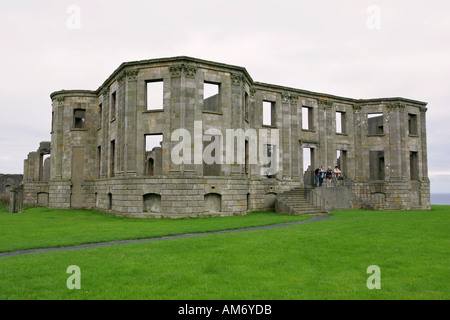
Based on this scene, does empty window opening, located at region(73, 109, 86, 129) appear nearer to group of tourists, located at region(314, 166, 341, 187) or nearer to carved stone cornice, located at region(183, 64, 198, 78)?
carved stone cornice, located at region(183, 64, 198, 78)

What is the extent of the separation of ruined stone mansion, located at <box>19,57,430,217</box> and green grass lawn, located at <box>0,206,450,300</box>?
9246mm

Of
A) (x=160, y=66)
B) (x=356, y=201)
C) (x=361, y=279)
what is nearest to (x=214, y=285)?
(x=361, y=279)

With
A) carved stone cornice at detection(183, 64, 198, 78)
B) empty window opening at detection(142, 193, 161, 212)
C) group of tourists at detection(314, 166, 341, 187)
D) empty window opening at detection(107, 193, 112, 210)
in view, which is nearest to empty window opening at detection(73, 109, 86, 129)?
empty window opening at detection(107, 193, 112, 210)

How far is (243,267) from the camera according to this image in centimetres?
798

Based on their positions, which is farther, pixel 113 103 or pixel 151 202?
pixel 113 103

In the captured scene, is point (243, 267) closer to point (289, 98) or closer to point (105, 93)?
point (289, 98)

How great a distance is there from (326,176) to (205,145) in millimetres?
9788

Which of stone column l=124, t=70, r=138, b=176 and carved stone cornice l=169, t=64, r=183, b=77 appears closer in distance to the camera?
carved stone cornice l=169, t=64, r=183, b=77

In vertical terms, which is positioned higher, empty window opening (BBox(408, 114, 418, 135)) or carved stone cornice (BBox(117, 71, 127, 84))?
carved stone cornice (BBox(117, 71, 127, 84))

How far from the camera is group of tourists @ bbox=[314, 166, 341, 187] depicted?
2700 centimetres

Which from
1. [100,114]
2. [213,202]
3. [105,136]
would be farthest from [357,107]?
[100,114]

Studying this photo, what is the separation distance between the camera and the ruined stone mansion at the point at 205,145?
21.6m

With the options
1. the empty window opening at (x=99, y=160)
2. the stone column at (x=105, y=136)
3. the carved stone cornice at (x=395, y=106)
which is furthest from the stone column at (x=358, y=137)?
the empty window opening at (x=99, y=160)

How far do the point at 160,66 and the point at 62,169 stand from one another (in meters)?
14.1
